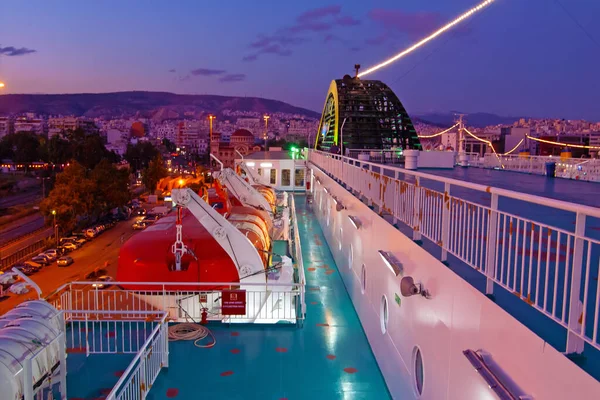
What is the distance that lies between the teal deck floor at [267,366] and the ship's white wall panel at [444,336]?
1.04ft

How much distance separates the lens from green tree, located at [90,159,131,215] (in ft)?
145

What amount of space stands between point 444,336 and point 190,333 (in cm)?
430

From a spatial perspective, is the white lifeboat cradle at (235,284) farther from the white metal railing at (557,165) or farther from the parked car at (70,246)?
the parked car at (70,246)

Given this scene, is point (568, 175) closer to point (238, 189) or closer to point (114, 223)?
point (238, 189)

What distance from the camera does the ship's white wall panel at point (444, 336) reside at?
2326mm

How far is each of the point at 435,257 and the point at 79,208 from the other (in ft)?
132

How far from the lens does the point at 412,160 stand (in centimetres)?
1407

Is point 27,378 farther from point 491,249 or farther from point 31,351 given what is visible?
point 491,249

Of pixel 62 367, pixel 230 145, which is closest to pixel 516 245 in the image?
pixel 62 367

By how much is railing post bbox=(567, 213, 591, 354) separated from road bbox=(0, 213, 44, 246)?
45.6 meters

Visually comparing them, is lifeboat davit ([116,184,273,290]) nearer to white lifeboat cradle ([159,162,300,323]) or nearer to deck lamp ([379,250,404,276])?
white lifeboat cradle ([159,162,300,323])

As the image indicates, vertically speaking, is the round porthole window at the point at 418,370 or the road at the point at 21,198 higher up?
the round porthole window at the point at 418,370

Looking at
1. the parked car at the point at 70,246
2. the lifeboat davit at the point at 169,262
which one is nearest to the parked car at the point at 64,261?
the parked car at the point at 70,246

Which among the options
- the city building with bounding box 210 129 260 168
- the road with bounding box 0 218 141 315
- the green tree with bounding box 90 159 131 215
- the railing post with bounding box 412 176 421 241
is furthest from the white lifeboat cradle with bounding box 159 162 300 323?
the city building with bounding box 210 129 260 168
